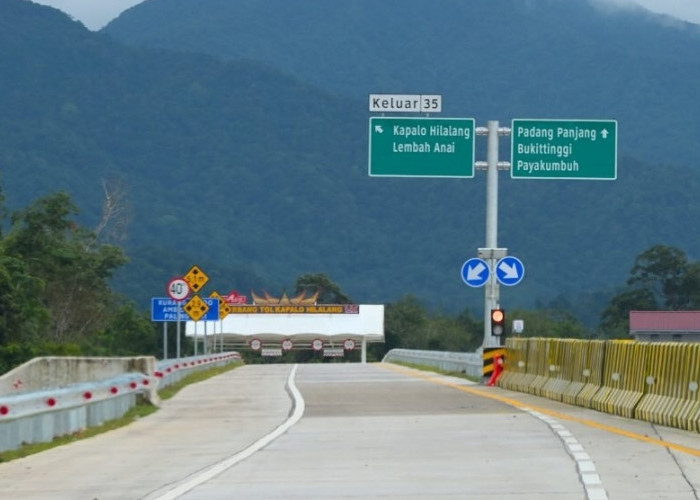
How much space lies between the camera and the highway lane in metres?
11.7

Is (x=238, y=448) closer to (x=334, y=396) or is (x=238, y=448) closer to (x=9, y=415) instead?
(x=9, y=415)

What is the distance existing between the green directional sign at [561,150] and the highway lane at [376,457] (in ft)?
41.1

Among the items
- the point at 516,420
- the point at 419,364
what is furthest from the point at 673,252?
the point at 516,420

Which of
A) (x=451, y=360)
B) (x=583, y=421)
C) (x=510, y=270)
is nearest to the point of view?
(x=583, y=421)

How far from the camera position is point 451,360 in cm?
4444

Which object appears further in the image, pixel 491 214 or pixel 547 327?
pixel 547 327

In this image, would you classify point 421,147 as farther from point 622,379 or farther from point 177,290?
point 622,379

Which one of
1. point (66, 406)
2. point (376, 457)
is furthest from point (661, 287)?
point (376, 457)

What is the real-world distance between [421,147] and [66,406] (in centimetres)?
Answer: 1841

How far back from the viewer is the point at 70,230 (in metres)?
69.2

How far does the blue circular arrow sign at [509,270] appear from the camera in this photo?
33.9 metres

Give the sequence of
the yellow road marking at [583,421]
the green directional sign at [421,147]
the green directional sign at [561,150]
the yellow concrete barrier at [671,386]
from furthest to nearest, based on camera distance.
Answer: the green directional sign at [561,150] < the green directional sign at [421,147] < the yellow concrete barrier at [671,386] < the yellow road marking at [583,421]

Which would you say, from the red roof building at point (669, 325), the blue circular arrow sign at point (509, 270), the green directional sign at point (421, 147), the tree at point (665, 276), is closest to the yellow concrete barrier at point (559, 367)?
the blue circular arrow sign at point (509, 270)

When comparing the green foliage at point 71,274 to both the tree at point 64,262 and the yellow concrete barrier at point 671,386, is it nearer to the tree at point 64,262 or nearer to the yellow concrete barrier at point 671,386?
the tree at point 64,262
